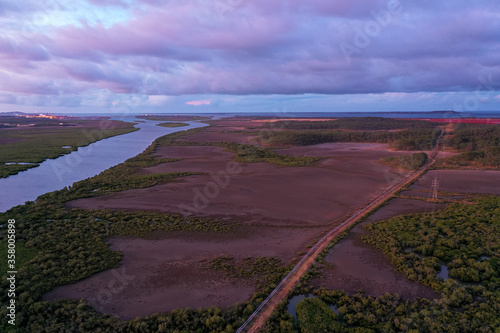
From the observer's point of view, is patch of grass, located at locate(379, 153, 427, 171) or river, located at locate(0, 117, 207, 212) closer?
river, located at locate(0, 117, 207, 212)

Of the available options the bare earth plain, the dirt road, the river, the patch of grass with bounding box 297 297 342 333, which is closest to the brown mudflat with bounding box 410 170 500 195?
the bare earth plain

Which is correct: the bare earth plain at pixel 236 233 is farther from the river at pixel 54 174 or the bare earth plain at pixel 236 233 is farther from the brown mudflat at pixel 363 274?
the river at pixel 54 174

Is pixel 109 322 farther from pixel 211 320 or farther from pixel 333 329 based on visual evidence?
pixel 333 329

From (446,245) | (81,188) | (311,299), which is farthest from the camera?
(81,188)

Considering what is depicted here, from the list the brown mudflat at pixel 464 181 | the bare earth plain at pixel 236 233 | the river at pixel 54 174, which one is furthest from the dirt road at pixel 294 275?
the river at pixel 54 174

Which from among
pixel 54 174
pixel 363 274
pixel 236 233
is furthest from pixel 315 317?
pixel 54 174

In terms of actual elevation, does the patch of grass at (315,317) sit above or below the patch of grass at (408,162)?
below

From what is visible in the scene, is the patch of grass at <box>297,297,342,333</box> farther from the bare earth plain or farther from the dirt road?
the bare earth plain

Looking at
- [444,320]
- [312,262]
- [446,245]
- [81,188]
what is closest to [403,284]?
[444,320]
